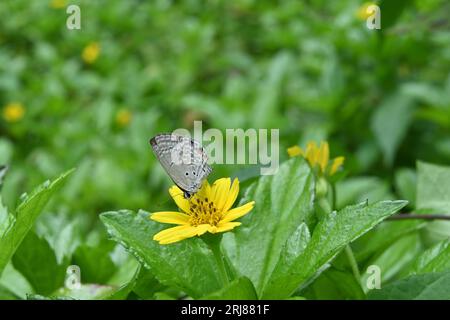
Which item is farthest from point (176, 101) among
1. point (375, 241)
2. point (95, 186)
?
point (375, 241)

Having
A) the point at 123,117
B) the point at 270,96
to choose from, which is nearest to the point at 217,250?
the point at 270,96

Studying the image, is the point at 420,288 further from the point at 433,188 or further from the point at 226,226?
the point at 433,188

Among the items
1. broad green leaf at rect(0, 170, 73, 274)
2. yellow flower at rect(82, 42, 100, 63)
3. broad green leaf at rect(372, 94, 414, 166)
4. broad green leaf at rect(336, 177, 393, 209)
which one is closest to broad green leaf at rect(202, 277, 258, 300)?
broad green leaf at rect(0, 170, 73, 274)

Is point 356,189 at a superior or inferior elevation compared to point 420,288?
inferior

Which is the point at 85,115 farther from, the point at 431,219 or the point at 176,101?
the point at 431,219

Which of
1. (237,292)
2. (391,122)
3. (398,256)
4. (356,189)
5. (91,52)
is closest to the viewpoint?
(237,292)

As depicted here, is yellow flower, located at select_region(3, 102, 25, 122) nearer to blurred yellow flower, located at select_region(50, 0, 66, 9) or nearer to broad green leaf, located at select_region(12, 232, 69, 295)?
blurred yellow flower, located at select_region(50, 0, 66, 9)

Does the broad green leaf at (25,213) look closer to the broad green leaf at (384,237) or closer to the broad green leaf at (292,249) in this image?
the broad green leaf at (292,249)

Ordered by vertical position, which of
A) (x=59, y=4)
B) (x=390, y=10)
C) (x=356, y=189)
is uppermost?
(x=59, y=4)
